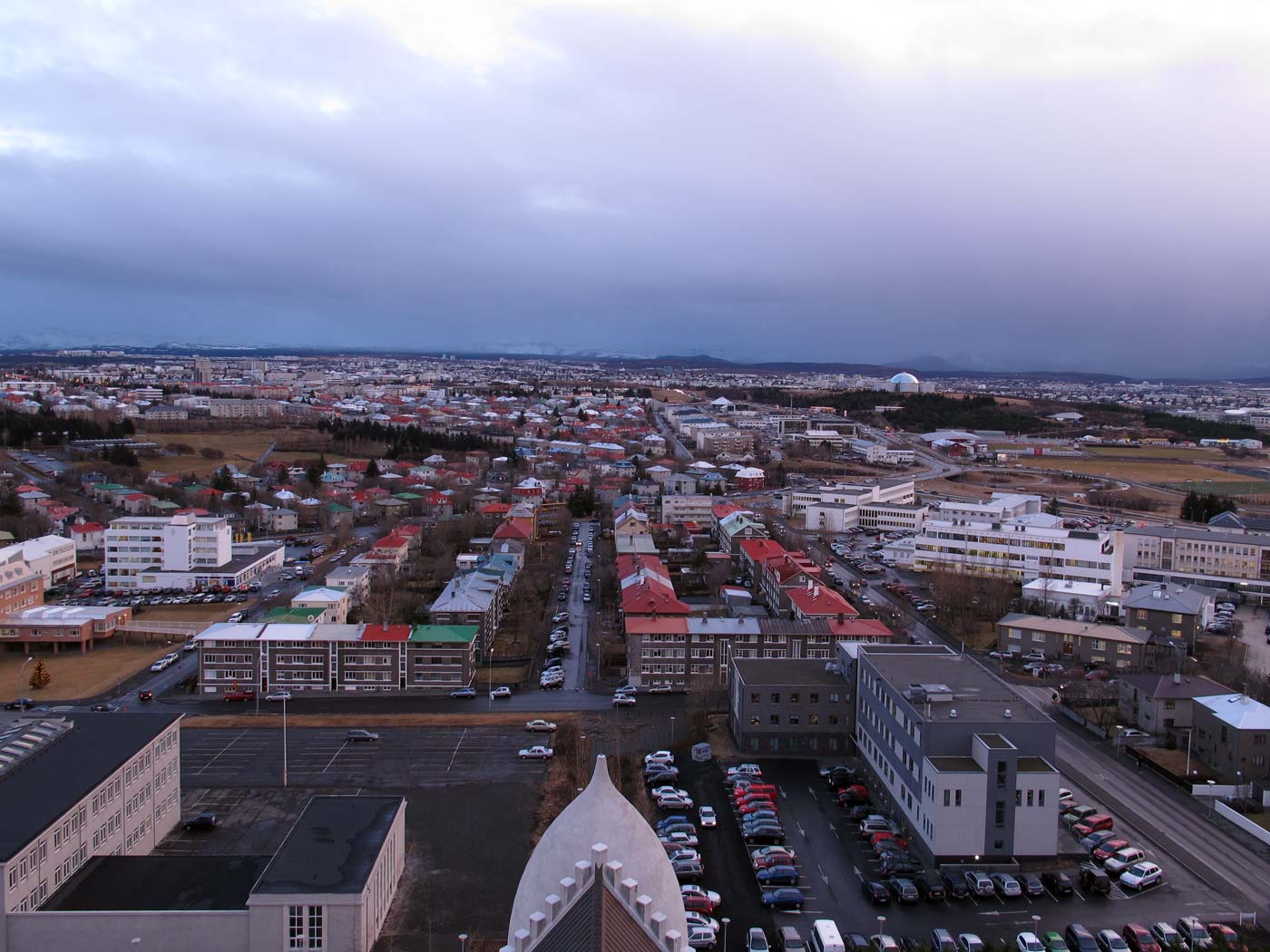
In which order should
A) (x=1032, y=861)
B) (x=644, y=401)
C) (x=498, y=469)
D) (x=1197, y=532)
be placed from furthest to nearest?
(x=644, y=401) → (x=498, y=469) → (x=1197, y=532) → (x=1032, y=861)

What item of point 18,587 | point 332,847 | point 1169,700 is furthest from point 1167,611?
point 18,587

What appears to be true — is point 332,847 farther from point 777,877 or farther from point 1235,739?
point 1235,739

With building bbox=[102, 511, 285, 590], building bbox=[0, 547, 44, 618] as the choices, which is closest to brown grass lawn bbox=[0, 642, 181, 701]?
building bbox=[0, 547, 44, 618]

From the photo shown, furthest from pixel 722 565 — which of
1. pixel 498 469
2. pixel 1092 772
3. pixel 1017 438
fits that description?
pixel 1017 438

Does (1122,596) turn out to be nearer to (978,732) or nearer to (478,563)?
(978,732)

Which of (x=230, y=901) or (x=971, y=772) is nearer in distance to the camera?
(x=230, y=901)

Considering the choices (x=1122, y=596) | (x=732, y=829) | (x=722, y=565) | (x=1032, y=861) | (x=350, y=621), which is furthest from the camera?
(x=722, y=565)
